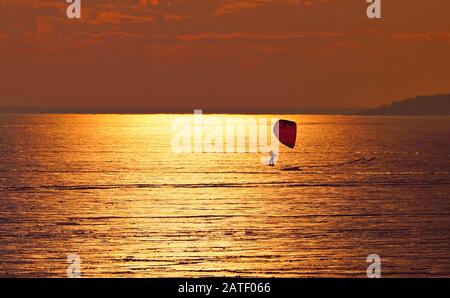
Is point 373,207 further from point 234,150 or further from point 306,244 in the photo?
point 234,150

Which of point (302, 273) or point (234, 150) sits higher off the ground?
point (234, 150)

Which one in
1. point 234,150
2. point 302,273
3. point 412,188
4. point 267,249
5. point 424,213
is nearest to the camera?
point 302,273

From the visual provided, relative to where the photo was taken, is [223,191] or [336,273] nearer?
[336,273]

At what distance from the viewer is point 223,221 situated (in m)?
52.9

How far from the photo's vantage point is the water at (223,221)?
38.9 meters

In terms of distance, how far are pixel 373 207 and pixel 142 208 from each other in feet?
62.0

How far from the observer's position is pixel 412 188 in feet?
260

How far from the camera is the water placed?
38.9 metres

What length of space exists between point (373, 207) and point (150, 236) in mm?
23111

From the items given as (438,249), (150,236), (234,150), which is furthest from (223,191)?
(234,150)

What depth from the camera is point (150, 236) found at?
47281 mm
